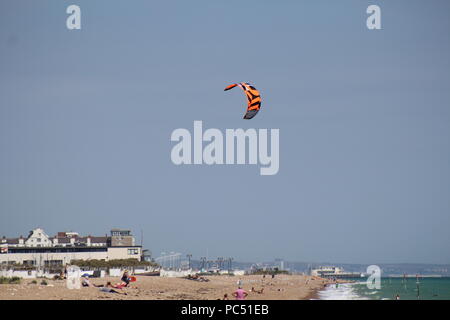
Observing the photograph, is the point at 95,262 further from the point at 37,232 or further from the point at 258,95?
the point at 258,95

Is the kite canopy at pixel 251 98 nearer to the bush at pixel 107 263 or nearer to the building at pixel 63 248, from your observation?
the bush at pixel 107 263

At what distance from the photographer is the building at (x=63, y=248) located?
8745 centimetres

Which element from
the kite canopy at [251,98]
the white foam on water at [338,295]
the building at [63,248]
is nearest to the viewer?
the kite canopy at [251,98]

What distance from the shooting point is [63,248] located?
89.9 meters

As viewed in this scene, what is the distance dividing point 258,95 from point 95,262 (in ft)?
150

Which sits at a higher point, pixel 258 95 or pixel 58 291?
pixel 258 95

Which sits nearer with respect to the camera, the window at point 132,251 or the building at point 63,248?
the building at point 63,248

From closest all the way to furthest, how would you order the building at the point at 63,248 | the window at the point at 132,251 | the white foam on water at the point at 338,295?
the white foam on water at the point at 338,295, the building at the point at 63,248, the window at the point at 132,251

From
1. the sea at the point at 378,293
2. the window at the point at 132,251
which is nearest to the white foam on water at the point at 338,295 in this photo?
the sea at the point at 378,293

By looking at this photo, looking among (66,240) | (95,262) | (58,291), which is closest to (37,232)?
(66,240)

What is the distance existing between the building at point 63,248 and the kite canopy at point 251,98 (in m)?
51.1

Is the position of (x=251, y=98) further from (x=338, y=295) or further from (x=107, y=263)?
(x=107, y=263)
